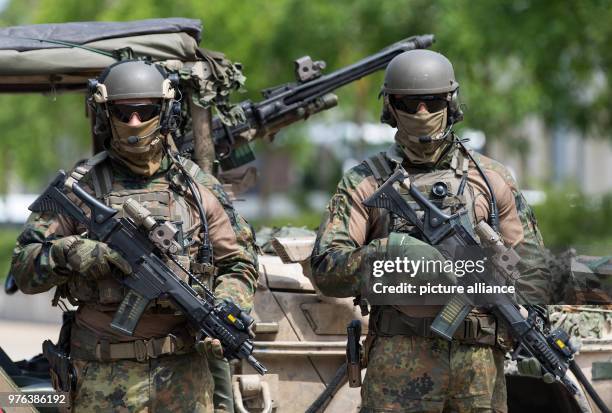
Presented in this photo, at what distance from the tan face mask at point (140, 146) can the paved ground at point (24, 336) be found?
717 centimetres

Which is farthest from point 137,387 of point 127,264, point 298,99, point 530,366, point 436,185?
point 298,99

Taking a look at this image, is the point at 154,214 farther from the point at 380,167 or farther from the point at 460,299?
the point at 460,299

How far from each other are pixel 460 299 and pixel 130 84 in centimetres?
166

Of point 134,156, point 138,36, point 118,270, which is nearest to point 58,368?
point 118,270

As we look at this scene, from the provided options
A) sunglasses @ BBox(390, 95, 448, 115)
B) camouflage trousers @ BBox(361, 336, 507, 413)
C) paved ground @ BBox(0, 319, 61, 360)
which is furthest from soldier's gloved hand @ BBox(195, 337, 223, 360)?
paved ground @ BBox(0, 319, 61, 360)

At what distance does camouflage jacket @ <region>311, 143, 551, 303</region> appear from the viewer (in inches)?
210

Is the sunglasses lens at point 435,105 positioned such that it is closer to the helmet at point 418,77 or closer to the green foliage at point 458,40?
the helmet at point 418,77

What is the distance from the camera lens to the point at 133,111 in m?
5.50

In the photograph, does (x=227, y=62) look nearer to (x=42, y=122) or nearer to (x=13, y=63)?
(x=13, y=63)

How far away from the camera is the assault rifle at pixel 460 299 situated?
522cm

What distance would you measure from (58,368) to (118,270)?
51 cm

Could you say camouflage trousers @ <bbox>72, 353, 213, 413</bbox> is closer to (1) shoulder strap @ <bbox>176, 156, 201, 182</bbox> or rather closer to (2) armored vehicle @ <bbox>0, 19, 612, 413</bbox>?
(1) shoulder strap @ <bbox>176, 156, 201, 182</bbox>

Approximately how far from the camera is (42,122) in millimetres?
25109

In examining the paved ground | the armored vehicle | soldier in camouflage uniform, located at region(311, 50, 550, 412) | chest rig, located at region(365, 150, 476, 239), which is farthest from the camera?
the paved ground
